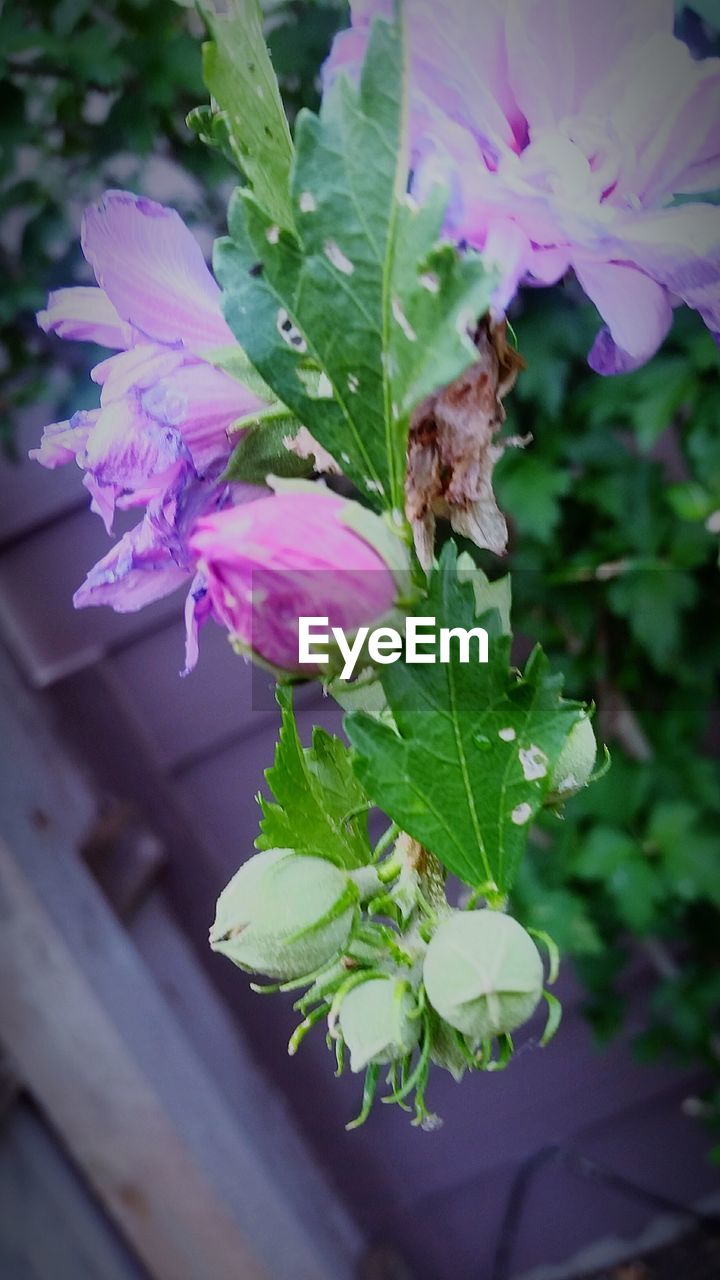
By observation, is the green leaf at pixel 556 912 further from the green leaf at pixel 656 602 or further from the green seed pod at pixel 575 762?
the green seed pod at pixel 575 762

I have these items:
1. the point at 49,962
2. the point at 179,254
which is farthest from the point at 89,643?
the point at 179,254

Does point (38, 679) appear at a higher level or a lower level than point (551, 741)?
lower

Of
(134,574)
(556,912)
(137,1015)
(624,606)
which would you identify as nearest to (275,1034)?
(137,1015)

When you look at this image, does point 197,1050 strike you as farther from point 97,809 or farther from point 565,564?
point 565,564

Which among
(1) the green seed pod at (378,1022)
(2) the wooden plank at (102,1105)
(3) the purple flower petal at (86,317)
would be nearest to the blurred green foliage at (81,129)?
(2) the wooden plank at (102,1105)

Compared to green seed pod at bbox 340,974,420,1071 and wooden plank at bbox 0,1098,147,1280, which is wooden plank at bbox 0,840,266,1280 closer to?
wooden plank at bbox 0,1098,147,1280

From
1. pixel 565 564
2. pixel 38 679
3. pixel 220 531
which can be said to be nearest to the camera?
pixel 220 531
